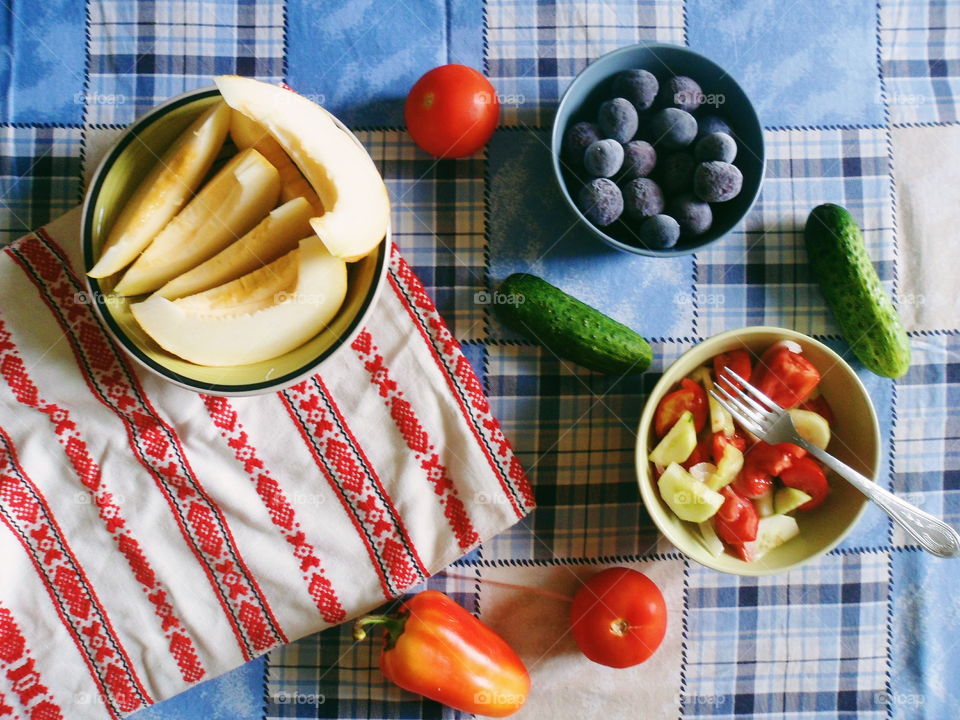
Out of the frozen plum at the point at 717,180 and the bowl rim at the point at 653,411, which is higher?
the frozen plum at the point at 717,180

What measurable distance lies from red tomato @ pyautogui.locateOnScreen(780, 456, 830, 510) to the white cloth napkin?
0.32m

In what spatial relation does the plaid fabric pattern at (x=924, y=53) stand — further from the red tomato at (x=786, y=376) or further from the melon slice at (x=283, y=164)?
the melon slice at (x=283, y=164)

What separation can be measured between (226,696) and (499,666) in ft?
1.18

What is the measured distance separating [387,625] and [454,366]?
334mm

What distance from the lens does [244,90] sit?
82 cm

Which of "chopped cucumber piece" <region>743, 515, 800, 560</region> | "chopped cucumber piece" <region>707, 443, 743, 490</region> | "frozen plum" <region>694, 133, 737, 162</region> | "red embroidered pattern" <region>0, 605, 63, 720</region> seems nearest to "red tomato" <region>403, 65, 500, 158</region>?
"frozen plum" <region>694, 133, 737, 162</region>

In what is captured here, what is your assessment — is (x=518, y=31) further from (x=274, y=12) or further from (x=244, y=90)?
(x=244, y=90)

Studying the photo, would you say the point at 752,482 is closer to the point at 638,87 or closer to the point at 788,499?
the point at 788,499

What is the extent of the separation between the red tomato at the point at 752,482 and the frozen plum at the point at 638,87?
456 mm

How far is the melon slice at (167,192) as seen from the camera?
86cm

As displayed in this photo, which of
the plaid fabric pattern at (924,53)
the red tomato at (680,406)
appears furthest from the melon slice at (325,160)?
the plaid fabric pattern at (924,53)

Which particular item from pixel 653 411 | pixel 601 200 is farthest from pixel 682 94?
pixel 653 411

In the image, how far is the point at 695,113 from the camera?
101cm

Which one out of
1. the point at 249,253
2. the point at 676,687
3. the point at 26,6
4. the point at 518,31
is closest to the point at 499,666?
the point at 676,687
